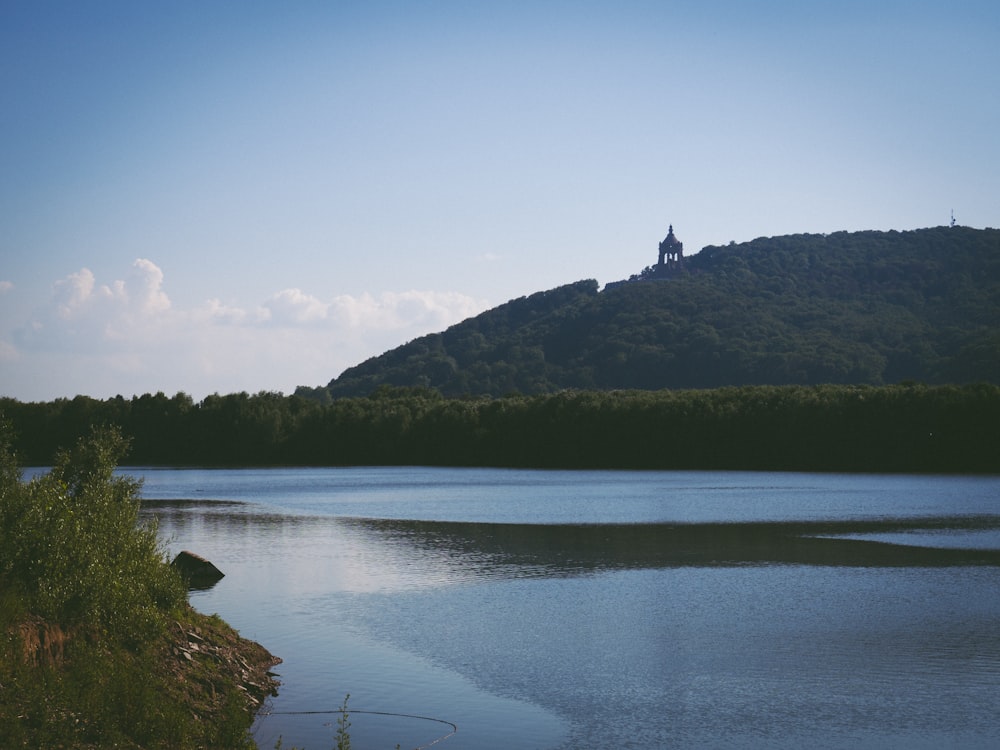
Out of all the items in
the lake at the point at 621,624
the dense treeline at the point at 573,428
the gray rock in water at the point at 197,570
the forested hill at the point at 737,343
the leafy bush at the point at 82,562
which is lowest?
the lake at the point at 621,624

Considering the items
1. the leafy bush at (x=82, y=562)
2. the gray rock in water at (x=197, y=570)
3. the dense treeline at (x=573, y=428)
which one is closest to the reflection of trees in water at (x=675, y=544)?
the gray rock in water at (x=197, y=570)

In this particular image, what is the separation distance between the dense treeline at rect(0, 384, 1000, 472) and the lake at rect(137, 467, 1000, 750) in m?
41.2

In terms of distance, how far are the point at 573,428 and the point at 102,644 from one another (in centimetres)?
9380

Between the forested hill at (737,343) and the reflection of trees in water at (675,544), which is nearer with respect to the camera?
the reflection of trees in water at (675,544)

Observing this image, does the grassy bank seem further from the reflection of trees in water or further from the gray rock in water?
the reflection of trees in water

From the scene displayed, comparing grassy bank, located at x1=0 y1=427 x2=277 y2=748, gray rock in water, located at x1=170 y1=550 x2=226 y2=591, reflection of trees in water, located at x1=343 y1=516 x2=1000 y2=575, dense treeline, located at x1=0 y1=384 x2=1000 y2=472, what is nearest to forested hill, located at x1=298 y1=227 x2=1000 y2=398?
dense treeline, located at x1=0 y1=384 x2=1000 y2=472

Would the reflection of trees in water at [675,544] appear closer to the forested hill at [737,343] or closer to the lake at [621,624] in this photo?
the lake at [621,624]

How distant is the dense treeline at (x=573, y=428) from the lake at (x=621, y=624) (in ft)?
135

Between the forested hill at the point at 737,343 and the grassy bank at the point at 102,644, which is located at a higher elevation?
the forested hill at the point at 737,343

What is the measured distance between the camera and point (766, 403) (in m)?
95.5

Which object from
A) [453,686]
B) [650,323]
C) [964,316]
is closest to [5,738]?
[453,686]

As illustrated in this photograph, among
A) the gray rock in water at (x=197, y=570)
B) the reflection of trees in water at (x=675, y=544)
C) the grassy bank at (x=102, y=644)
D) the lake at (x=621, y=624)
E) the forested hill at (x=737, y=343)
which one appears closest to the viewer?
the grassy bank at (x=102, y=644)

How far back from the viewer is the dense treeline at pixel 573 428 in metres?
86.9

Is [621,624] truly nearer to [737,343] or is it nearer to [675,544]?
[675,544]
